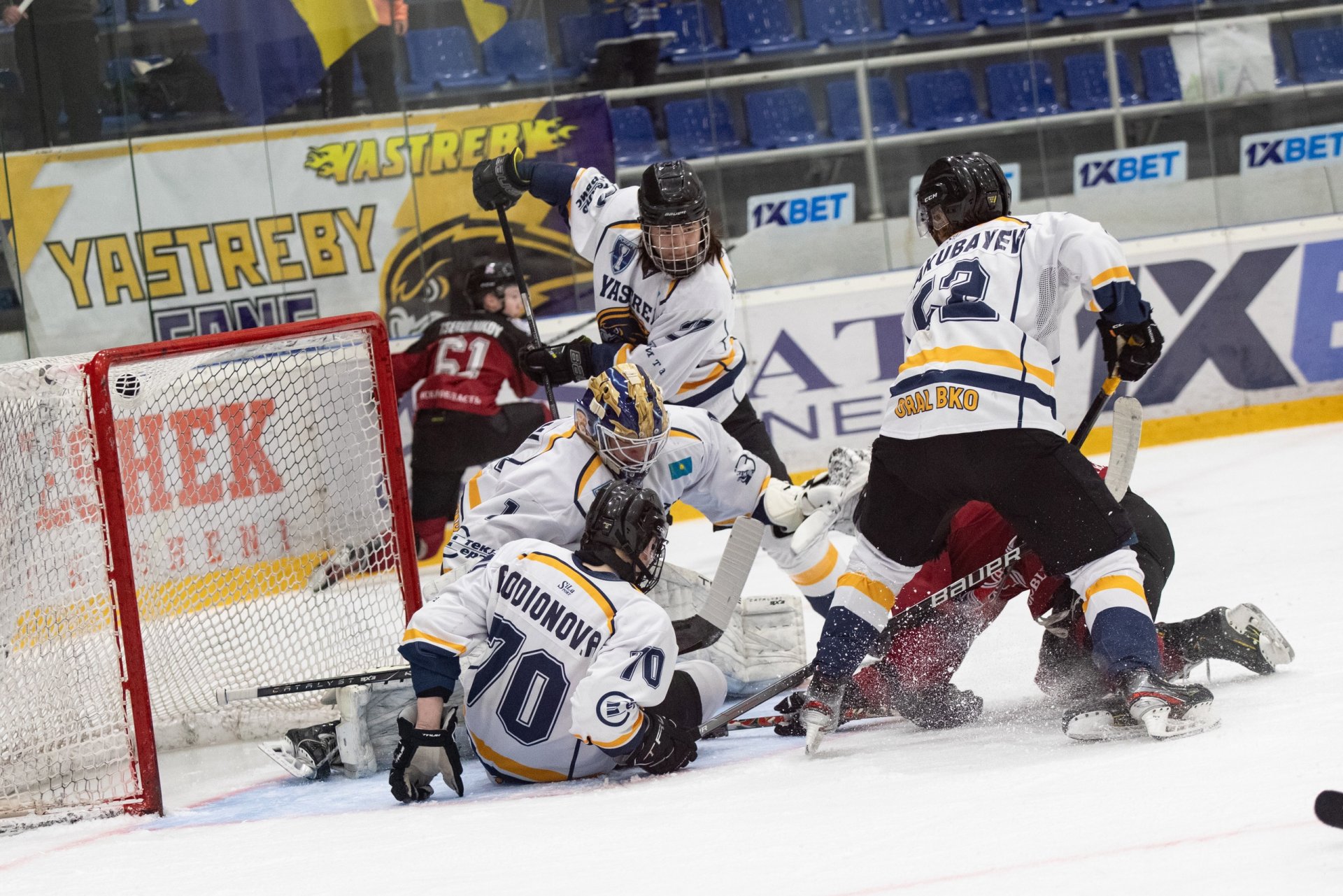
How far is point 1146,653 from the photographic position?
8.26 feet

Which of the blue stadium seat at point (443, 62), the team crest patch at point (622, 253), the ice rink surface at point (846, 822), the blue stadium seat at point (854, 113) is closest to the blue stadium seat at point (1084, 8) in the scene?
the blue stadium seat at point (854, 113)

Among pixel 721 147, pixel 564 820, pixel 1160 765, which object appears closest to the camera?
pixel 1160 765

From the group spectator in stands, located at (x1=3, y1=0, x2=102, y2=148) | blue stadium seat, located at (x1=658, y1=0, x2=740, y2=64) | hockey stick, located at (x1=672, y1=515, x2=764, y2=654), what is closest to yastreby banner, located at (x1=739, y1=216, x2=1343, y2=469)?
blue stadium seat, located at (x1=658, y1=0, x2=740, y2=64)

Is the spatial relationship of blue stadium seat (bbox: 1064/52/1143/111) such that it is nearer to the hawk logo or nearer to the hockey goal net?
the hockey goal net

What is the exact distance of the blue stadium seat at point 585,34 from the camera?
670 centimetres

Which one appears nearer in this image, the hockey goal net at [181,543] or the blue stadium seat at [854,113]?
the hockey goal net at [181,543]

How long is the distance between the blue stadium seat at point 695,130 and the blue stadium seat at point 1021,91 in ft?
4.40

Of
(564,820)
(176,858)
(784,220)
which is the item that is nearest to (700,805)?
(564,820)

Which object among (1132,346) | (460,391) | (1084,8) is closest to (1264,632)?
(1132,346)

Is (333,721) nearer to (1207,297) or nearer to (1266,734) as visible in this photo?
(1266,734)

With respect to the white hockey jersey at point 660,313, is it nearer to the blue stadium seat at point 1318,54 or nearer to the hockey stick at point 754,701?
the hockey stick at point 754,701

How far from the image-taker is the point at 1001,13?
7.54 m

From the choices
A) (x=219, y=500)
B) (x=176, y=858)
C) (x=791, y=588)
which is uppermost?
(x=219, y=500)

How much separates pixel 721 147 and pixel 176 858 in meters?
5.00
